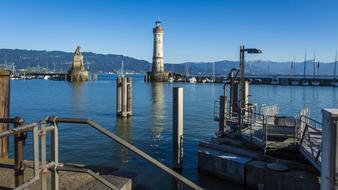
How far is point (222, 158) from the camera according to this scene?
15898mm

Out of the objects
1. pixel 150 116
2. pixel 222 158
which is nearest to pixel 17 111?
pixel 150 116

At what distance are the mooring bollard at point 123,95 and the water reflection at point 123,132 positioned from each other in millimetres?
1141

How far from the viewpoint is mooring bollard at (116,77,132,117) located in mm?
37562

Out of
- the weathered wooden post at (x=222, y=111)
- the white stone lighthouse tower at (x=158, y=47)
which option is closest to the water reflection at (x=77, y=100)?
the weathered wooden post at (x=222, y=111)

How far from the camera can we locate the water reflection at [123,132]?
2094 cm

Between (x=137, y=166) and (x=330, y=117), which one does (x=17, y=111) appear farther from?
(x=330, y=117)

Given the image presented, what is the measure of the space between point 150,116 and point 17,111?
1767 centimetres

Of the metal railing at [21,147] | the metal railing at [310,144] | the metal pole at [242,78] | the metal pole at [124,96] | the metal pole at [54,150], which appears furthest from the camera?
the metal pole at [124,96]

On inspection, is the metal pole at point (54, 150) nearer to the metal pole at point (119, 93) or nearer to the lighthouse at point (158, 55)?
the metal pole at point (119, 93)

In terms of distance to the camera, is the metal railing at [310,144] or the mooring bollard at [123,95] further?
the mooring bollard at [123,95]

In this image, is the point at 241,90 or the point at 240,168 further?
the point at 241,90

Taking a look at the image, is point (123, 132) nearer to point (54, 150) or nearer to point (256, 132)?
point (256, 132)

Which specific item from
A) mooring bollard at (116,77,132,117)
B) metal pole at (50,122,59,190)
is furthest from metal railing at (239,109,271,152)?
mooring bollard at (116,77,132,117)

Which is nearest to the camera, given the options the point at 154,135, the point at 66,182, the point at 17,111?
the point at 66,182
